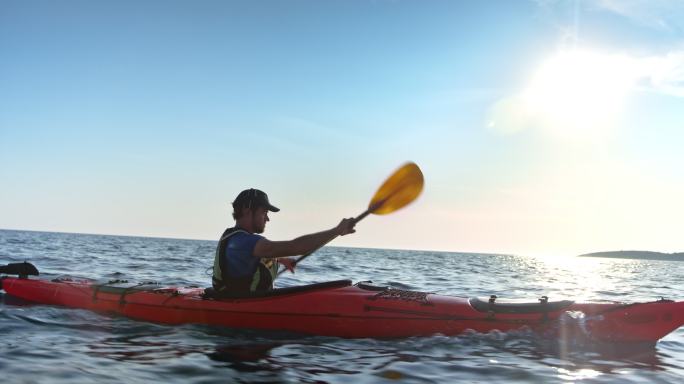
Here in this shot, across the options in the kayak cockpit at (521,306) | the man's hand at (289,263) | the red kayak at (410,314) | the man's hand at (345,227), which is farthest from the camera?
the man's hand at (289,263)

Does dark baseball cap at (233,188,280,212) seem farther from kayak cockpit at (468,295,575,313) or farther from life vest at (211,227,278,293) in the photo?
kayak cockpit at (468,295,575,313)

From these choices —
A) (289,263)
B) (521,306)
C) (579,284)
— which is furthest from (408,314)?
(579,284)

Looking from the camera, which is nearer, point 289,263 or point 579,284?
point 289,263

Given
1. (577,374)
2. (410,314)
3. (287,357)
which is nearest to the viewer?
(577,374)

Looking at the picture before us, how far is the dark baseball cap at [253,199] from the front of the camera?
5.77 metres

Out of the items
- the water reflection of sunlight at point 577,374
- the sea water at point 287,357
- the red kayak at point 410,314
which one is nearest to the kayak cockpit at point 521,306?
the red kayak at point 410,314

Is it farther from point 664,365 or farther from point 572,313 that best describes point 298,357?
point 664,365

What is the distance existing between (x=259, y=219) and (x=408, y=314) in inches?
71.2

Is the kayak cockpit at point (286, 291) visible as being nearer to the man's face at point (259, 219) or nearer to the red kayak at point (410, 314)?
the red kayak at point (410, 314)

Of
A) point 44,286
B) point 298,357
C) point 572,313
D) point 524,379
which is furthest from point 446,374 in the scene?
point 44,286

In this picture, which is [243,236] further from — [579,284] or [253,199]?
[579,284]

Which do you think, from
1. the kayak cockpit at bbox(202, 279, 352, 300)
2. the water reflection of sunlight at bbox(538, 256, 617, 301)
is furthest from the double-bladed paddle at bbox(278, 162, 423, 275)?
the water reflection of sunlight at bbox(538, 256, 617, 301)

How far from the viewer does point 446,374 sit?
4574 millimetres

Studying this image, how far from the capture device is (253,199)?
577 cm
